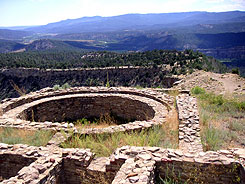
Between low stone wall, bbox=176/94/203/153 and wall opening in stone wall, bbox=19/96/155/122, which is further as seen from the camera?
wall opening in stone wall, bbox=19/96/155/122

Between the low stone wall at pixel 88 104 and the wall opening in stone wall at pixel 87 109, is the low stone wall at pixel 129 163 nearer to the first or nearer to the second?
the low stone wall at pixel 88 104

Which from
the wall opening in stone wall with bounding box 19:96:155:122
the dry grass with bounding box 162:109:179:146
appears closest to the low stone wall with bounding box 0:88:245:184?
the dry grass with bounding box 162:109:179:146

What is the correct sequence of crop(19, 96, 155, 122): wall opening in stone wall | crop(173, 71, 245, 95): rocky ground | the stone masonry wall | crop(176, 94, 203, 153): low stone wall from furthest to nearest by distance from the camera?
the stone masonry wall < crop(173, 71, 245, 95): rocky ground < crop(19, 96, 155, 122): wall opening in stone wall < crop(176, 94, 203, 153): low stone wall

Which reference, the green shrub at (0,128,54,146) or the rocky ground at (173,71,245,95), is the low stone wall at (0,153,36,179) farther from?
the rocky ground at (173,71,245,95)

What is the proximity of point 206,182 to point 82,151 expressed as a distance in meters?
2.88

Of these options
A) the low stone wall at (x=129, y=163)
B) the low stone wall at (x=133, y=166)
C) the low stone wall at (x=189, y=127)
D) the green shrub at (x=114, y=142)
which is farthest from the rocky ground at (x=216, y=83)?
the low stone wall at (x=133, y=166)

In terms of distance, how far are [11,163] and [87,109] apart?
257 inches

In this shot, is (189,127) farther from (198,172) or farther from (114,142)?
(198,172)

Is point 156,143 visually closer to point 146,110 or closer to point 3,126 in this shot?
point 146,110

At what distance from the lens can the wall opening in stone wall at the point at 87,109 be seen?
35.6ft

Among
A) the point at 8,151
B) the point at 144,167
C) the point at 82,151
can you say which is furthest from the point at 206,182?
the point at 8,151

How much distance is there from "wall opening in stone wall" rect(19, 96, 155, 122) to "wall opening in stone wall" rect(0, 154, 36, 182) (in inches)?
193

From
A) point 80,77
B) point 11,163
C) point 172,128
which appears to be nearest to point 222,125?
point 172,128

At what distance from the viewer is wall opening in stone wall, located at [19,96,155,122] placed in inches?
428
